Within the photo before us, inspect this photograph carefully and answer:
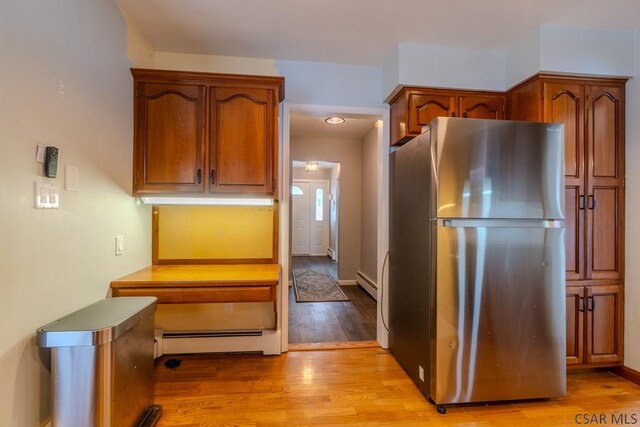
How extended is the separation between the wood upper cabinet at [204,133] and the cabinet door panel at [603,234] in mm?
2410

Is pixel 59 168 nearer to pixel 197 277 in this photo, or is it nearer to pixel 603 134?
pixel 197 277

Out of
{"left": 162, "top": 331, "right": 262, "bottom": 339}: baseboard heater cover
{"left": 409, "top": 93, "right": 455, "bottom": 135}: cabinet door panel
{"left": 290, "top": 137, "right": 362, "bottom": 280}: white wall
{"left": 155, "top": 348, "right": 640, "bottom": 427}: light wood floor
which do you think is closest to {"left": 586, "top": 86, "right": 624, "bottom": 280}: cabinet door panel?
{"left": 155, "top": 348, "right": 640, "bottom": 427}: light wood floor

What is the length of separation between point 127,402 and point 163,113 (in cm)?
185

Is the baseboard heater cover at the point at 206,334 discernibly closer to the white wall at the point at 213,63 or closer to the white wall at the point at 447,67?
the white wall at the point at 213,63

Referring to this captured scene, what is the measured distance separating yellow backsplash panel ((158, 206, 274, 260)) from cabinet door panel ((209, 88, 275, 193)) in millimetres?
447

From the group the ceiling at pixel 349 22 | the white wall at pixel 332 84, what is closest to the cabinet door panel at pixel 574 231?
the ceiling at pixel 349 22

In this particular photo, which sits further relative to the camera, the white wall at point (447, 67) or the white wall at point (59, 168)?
the white wall at point (447, 67)

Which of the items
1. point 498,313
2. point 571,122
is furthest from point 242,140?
point 571,122

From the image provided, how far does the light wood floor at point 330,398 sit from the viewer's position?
70.2 inches

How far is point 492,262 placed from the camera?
6.08 feet

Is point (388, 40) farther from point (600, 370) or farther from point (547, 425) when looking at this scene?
point (600, 370)

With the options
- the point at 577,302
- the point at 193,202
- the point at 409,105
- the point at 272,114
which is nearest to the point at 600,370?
the point at 577,302

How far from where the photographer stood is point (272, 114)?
227 centimetres

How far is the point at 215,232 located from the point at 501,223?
7.26 ft
